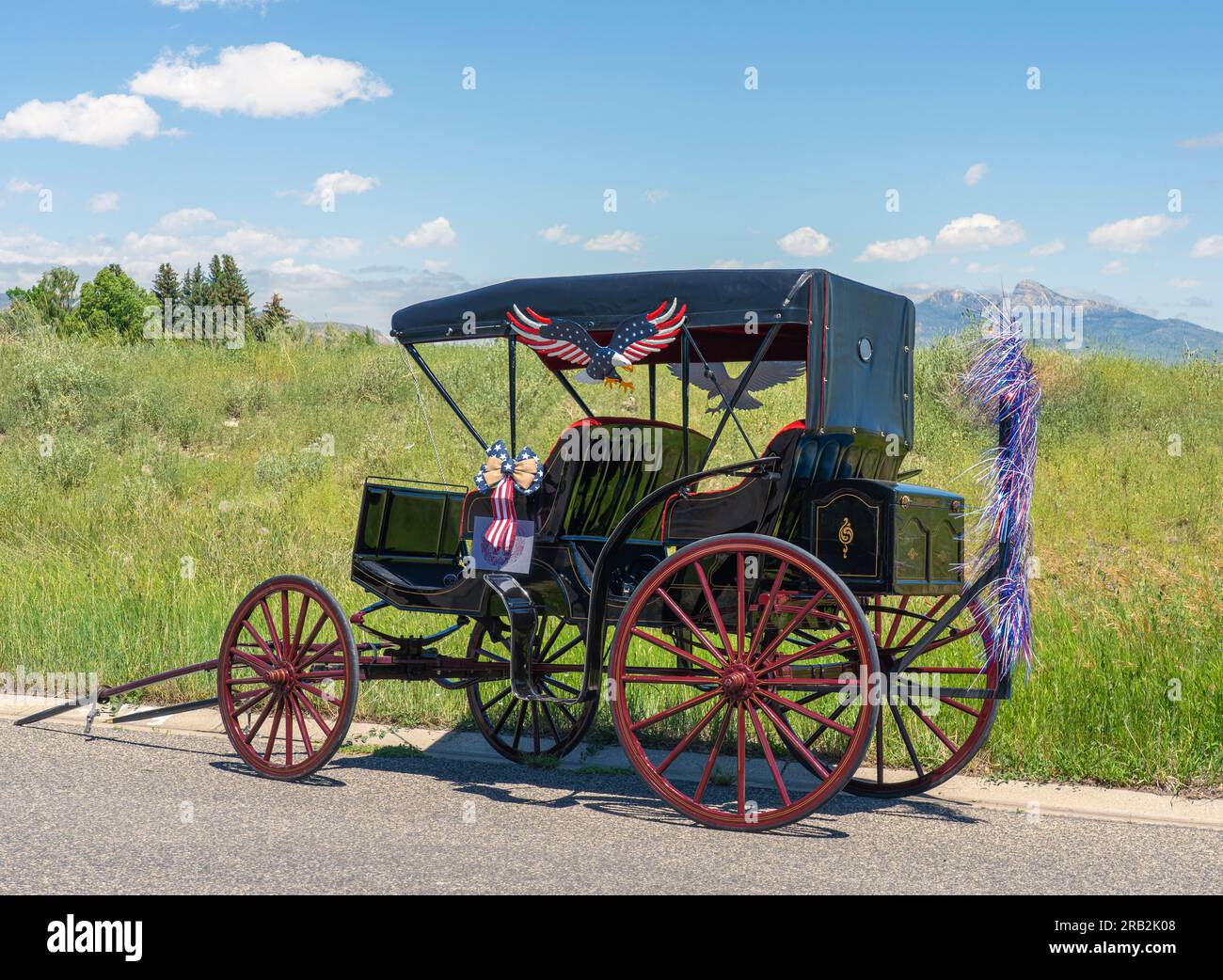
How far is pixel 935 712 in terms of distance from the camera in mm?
7078

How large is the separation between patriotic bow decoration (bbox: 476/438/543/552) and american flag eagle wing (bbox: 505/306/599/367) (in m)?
0.57

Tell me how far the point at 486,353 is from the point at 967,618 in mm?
19783

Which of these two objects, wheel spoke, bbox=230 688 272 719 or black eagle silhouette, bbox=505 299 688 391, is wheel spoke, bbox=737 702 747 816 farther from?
wheel spoke, bbox=230 688 272 719

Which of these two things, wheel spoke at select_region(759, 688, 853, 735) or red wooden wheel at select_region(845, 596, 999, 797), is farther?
red wooden wheel at select_region(845, 596, 999, 797)

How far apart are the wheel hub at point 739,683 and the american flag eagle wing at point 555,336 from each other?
66.9 inches

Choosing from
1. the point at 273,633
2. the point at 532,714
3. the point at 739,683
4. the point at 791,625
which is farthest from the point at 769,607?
the point at 273,633

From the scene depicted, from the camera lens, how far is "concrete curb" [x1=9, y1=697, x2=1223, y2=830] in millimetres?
6160

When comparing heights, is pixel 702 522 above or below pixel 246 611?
above

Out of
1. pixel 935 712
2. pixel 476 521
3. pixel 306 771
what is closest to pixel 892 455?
pixel 935 712

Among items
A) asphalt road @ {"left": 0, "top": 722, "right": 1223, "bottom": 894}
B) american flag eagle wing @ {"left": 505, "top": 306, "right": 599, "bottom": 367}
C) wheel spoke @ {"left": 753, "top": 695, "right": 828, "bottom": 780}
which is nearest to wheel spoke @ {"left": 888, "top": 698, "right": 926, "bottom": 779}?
asphalt road @ {"left": 0, "top": 722, "right": 1223, "bottom": 894}

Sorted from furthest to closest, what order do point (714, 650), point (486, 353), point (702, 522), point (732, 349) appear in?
point (486, 353) → point (732, 349) → point (702, 522) → point (714, 650)

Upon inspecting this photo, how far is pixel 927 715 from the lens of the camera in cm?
698

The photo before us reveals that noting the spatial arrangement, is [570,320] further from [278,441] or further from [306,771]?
[278,441]

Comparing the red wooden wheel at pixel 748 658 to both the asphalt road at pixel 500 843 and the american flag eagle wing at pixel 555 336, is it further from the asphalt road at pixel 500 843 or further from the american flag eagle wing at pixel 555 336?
the american flag eagle wing at pixel 555 336
